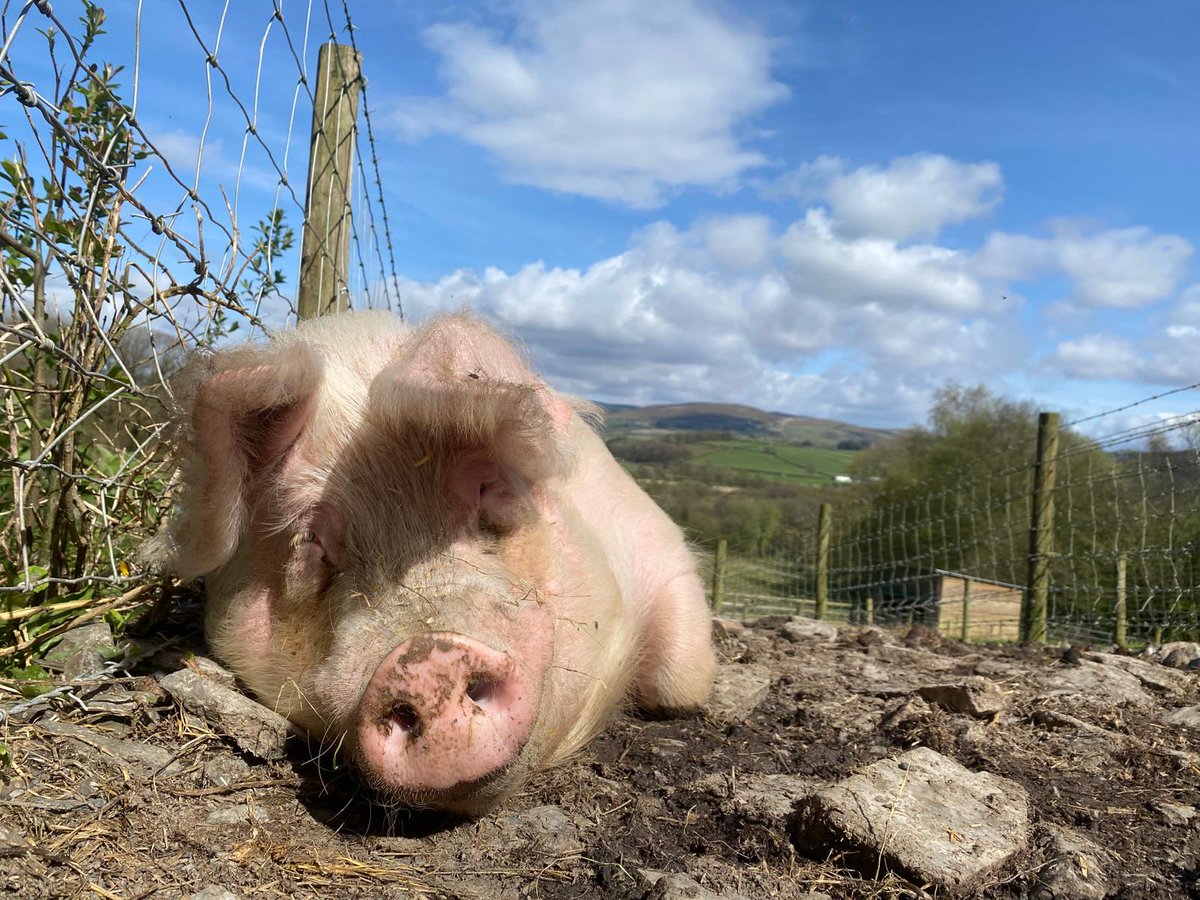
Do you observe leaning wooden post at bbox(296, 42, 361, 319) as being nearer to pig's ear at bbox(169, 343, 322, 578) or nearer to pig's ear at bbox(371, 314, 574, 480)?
pig's ear at bbox(169, 343, 322, 578)

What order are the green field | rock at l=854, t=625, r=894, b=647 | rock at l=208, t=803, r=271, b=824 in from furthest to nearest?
the green field
rock at l=854, t=625, r=894, b=647
rock at l=208, t=803, r=271, b=824

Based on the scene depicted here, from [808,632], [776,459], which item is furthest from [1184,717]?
[776,459]

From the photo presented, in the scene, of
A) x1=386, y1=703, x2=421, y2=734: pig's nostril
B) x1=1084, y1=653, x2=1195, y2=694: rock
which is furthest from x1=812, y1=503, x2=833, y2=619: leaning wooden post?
x1=386, y1=703, x2=421, y2=734: pig's nostril

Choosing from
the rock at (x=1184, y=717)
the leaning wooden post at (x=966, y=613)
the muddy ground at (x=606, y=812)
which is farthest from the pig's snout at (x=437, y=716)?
the leaning wooden post at (x=966, y=613)

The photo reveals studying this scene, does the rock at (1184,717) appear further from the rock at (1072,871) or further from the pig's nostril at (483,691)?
the pig's nostril at (483,691)

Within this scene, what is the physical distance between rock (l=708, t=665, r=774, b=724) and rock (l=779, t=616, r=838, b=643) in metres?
0.97

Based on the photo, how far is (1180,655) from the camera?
415 cm

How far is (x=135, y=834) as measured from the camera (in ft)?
6.01

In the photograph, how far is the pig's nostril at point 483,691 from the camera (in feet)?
6.08

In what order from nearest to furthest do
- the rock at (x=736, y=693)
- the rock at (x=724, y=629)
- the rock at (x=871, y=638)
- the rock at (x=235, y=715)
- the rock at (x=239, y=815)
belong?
the rock at (x=239, y=815) → the rock at (x=235, y=715) → the rock at (x=736, y=693) → the rock at (x=724, y=629) → the rock at (x=871, y=638)

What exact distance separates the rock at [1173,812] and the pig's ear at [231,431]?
2.30 meters

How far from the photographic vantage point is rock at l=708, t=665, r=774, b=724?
10.1 feet

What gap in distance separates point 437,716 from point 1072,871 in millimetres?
1325

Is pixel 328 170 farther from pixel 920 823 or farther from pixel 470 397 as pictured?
pixel 920 823
